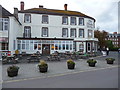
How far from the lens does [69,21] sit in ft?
96.4

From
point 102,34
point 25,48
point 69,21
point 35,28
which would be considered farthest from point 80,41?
point 102,34

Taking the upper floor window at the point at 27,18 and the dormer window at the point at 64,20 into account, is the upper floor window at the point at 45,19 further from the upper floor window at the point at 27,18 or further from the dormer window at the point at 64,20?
the dormer window at the point at 64,20

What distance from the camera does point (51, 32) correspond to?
92.7ft

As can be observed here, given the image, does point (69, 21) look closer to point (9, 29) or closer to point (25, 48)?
point (25, 48)

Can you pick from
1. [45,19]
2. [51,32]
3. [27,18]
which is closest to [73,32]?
[51,32]

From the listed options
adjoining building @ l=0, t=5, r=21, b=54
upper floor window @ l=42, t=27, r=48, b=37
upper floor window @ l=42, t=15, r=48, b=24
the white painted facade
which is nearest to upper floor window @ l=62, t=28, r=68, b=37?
the white painted facade

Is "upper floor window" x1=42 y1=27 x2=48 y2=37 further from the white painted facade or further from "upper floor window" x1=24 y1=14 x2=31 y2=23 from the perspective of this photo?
"upper floor window" x1=24 y1=14 x2=31 y2=23

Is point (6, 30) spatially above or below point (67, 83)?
above

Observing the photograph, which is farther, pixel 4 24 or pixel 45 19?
pixel 45 19

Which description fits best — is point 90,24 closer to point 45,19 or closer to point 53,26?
point 53,26

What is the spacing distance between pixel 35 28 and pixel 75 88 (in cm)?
2302

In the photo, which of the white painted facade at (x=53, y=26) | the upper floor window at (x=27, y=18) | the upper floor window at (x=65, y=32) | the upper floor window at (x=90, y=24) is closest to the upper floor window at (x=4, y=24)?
the white painted facade at (x=53, y=26)

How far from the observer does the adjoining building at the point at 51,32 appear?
82.3 ft

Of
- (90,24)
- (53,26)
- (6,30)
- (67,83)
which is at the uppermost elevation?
(90,24)
